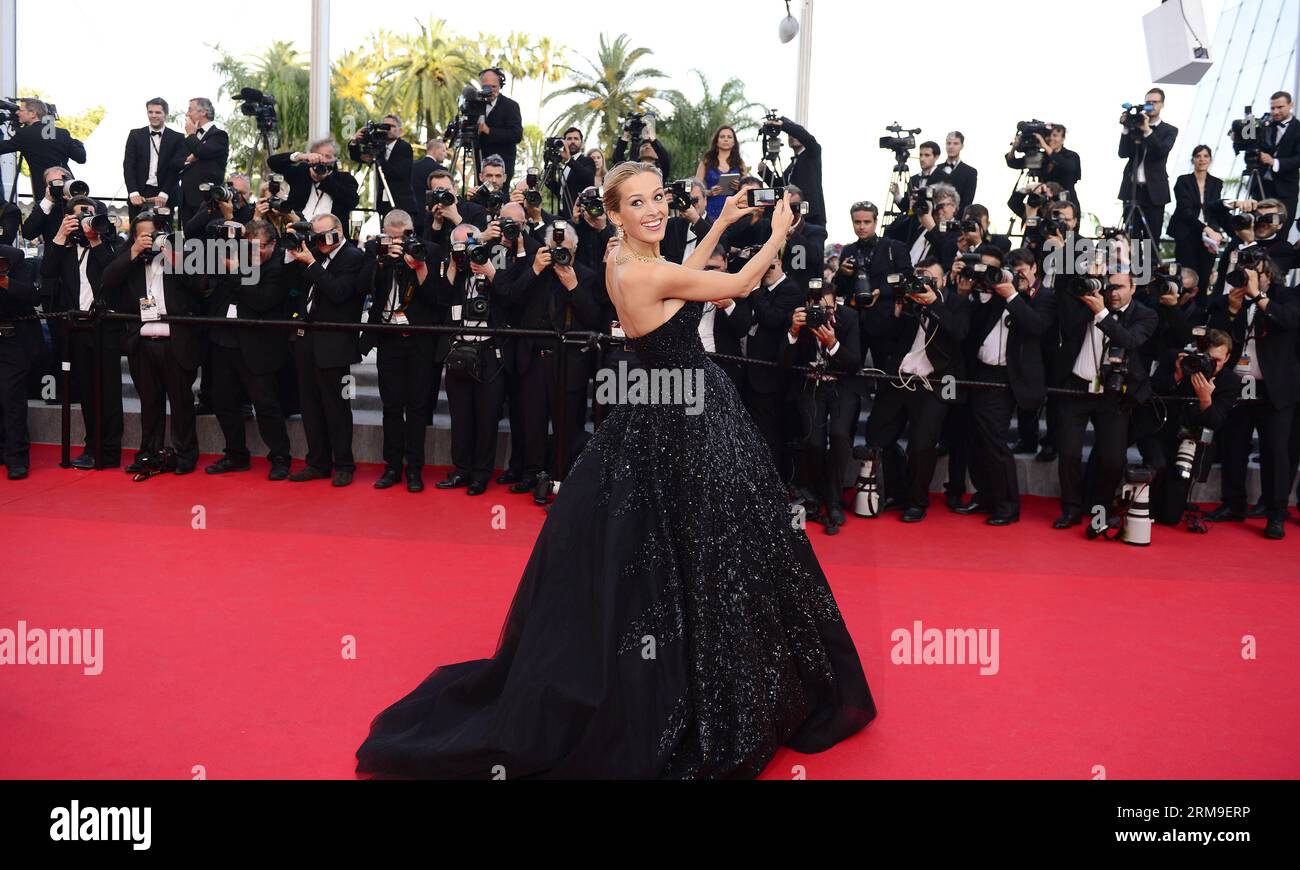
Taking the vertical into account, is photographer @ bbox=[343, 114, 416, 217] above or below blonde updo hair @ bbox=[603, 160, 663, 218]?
above

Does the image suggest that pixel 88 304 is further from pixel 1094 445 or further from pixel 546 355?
pixel 1094 445

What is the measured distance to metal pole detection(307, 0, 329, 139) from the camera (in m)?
9.86

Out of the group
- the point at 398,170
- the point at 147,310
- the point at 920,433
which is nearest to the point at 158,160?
the point at 398,170

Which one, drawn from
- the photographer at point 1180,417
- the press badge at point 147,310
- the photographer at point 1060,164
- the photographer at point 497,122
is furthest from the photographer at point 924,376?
the press badge at point 147,310

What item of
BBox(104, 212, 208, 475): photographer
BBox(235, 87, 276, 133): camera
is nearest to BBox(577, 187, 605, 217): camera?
BBox(104, 212, 208, 475): photographer

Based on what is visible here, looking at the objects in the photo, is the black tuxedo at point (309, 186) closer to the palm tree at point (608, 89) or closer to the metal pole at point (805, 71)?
the metal pole at point (805, 71)

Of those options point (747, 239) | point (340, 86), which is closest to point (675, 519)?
point (747, 239)

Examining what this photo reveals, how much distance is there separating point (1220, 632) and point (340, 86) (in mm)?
27085

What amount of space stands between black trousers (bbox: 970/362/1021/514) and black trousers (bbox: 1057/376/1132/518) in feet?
0.91

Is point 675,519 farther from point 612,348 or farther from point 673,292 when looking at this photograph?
point 612,348

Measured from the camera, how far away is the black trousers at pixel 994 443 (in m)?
6.20

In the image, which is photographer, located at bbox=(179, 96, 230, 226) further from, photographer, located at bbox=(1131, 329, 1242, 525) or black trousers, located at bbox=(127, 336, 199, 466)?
photographer, located at bbox=(1131, 329, 1242, 525)

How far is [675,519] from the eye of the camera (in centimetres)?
305
